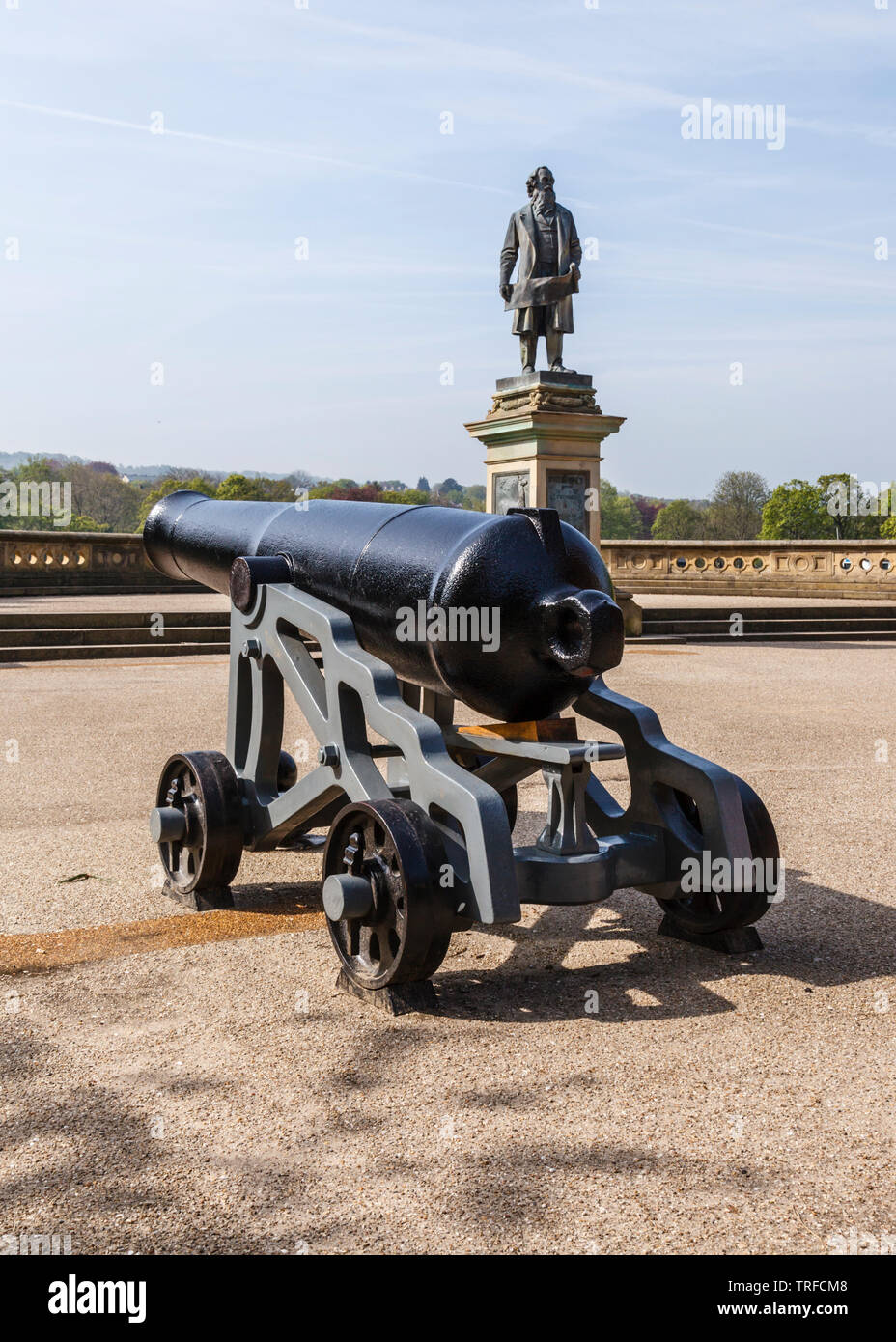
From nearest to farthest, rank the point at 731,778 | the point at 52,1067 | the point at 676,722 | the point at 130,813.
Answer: the point at 52,1067
the point at 731,778
the point at 130,813
the point at 676,722

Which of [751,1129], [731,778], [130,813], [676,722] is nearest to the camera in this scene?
[751,1129]

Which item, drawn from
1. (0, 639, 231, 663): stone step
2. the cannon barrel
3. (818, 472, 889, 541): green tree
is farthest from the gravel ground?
(818, 472, 889, 541): green tree

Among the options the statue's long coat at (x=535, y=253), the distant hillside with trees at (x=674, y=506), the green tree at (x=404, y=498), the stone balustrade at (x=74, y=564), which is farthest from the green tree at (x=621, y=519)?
the statue's long coat at (x=535, y=253)

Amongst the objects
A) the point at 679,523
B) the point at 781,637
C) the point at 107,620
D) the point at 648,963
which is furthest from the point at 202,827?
the point at 679,523

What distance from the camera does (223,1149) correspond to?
2.84 m

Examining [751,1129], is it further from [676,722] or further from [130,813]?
[676,722]

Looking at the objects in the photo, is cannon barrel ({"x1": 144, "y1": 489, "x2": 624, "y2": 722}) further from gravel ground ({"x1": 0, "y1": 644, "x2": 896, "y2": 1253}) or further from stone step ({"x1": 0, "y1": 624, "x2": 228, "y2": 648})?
stone step ({"x1": 0, "y1": 624, "x2": 228, "y2": 648})

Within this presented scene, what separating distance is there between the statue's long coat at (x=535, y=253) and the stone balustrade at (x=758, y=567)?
830cm

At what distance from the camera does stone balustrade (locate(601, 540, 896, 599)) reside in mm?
24203

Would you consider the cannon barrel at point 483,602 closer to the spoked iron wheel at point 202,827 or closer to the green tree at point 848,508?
the spoked iron wheel at point 202,827

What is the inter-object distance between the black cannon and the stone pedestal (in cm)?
1224

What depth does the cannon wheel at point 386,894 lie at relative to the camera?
3557 millimetres
